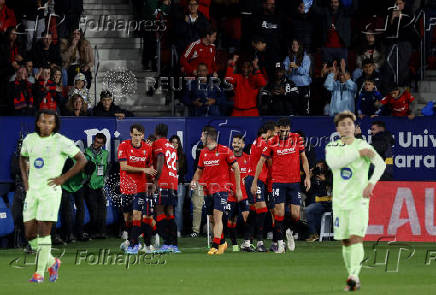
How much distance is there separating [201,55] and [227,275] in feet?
34.6

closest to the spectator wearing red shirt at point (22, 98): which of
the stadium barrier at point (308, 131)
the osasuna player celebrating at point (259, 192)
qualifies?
the stadium barrier at point (308, 131)

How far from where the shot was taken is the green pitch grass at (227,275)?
42.8 feet

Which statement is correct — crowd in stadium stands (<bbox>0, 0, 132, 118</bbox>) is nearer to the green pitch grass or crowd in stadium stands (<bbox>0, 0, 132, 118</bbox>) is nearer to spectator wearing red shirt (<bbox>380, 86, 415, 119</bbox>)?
the green pitch grass

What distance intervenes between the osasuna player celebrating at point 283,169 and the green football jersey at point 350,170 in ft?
20.9

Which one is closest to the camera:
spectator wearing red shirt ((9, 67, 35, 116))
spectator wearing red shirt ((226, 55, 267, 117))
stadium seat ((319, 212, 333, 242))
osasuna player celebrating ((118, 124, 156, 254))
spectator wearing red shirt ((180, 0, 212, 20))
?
osasuna player celebrating ((118, 124, 156, 254))

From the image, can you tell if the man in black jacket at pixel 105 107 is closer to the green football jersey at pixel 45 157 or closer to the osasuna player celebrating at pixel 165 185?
the osasuna player celebrating at pixel 165 185

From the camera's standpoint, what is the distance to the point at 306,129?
78.5 ft

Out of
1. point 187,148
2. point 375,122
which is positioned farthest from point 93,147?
point 375,122

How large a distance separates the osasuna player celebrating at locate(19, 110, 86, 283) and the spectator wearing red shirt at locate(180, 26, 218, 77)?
10907mm

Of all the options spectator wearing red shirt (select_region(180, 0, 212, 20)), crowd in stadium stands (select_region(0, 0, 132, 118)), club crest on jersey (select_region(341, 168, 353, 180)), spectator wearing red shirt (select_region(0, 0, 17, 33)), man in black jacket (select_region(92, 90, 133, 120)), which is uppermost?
spectator wearing red shirt (select_region(180, 0, 212, 20))

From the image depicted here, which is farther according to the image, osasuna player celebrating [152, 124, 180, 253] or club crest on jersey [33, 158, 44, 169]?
osasuna player celebrating [152, 124, 180, 253]

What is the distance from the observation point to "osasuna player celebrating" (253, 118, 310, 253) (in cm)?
1939

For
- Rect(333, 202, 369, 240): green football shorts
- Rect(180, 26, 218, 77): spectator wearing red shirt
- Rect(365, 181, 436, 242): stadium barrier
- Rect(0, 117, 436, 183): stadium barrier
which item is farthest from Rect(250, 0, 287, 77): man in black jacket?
Rect(333, 202, 369, 240): green football shorts

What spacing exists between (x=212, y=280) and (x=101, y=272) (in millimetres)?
2268
